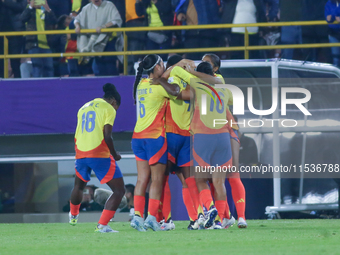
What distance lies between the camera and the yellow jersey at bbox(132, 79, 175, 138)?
6684 millimetres

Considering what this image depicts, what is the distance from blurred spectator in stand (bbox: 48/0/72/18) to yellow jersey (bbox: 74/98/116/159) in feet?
18.8

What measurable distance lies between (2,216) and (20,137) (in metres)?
2.80

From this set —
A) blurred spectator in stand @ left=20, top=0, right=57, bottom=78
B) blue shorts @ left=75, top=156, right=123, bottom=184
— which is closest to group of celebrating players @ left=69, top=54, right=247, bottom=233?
blue shorts @ left=75, top=156, right=123, bottom=184

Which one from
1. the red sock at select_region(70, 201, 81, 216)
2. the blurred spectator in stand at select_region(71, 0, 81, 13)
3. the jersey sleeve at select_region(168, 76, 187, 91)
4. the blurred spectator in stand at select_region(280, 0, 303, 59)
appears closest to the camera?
the jersey sleeve at select_region(168, 76, 187, 91)

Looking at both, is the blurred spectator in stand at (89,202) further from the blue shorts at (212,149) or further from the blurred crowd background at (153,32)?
the blue shorts at (212,149)

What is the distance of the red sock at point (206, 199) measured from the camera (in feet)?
21.3

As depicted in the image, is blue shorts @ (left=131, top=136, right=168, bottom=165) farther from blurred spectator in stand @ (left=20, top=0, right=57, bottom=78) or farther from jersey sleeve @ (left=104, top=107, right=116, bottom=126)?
blurred spectator in stand @ (left=20, top=0, right=57, bottom=78)

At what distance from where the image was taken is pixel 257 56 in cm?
1181

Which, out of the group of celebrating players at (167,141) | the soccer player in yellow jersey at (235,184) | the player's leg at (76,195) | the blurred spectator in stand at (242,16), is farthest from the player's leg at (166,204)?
the blurred spectator in stand at (242,16)

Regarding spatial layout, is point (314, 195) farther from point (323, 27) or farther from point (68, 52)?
point (68, 52)

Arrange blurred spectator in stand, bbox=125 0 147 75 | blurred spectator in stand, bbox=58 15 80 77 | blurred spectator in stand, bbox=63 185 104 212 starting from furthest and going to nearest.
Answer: blurred spectator in stand, bbox=63 185 104 212 < blurred spectator in stand, bbox=58 15 80 77 < blurred spectator in stand, bbox=125 0 147 75

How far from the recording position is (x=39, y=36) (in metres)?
11.9

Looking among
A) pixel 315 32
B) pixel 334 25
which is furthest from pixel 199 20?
pixel 334 25

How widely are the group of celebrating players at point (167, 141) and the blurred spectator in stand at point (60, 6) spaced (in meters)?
5.72
